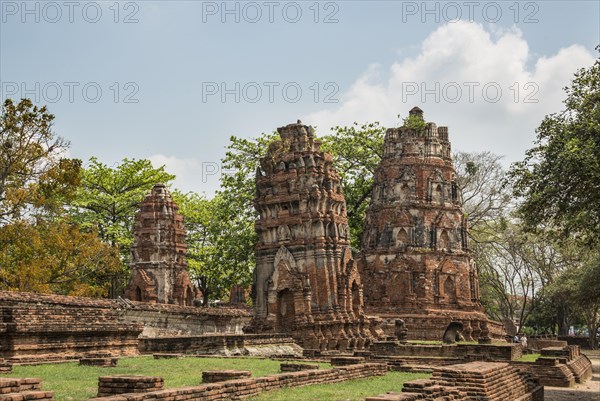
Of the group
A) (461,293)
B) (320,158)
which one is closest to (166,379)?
(320,158)

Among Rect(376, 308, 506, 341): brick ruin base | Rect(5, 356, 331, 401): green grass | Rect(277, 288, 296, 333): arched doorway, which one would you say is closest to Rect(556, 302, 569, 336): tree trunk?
Rect(376, 308, 506, 341): brick ruin base

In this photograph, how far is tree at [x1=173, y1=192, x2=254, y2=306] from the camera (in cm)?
3703

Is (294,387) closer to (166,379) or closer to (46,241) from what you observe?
(166,379)

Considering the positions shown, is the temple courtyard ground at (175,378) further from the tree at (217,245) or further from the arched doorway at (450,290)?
the arched doorway at (450,290)

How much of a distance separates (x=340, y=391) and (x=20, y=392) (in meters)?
5.93

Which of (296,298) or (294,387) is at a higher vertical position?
(296,298)

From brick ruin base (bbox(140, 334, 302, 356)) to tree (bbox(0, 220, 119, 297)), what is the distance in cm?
1152

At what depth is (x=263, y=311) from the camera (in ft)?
92.1

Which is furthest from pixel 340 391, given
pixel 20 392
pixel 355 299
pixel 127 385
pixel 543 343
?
pixel 543 343

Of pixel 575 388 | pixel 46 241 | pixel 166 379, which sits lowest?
pixel 575 388

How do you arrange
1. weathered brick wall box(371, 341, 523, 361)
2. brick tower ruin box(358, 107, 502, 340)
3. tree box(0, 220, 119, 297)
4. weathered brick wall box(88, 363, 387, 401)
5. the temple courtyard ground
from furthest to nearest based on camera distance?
brick tower ruin box(358, 107, 502, 340) → tree box(0, 220, 119, 297) → weathered brick wall box(371, 341, 523, 361) → the temple courtyard ground → weathered brick wall box(88, 363, 387, 401)

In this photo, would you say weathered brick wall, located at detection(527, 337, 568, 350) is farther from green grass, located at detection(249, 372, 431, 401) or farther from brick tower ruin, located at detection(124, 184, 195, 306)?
green grass, located at detection(249, 372, 431, 401)

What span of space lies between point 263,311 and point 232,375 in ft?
54.7

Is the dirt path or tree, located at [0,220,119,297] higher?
tree, located at [0,220,119,297]
